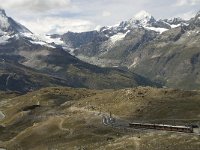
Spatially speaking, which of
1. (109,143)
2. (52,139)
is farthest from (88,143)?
(52,139)

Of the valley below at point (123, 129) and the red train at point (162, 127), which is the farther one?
the red train at point (162, 127)

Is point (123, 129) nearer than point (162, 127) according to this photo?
No

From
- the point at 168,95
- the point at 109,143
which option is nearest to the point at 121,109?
the point at 168,95

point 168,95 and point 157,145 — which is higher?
point 168,95

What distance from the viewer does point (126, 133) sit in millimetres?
142000

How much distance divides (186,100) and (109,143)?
65.4m

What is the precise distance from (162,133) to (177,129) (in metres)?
5.14

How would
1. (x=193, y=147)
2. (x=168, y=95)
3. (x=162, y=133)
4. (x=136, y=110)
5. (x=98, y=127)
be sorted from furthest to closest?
(x=168, y=95) < (x=136, y=110) < (x=98, y=127) < (x=162, y=133) < (x=193, y=147)

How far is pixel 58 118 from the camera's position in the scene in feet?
616

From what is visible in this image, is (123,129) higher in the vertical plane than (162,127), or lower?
lower

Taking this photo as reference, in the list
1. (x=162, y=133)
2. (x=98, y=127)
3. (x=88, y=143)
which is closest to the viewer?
(x=162, y=133)

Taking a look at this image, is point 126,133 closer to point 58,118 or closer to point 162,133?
point 162,133

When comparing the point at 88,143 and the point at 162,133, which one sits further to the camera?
the point at 88,143

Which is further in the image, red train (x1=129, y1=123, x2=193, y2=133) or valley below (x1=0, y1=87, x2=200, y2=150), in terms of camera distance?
red train (x1=129, y1=123, x2=193, y2=133)
